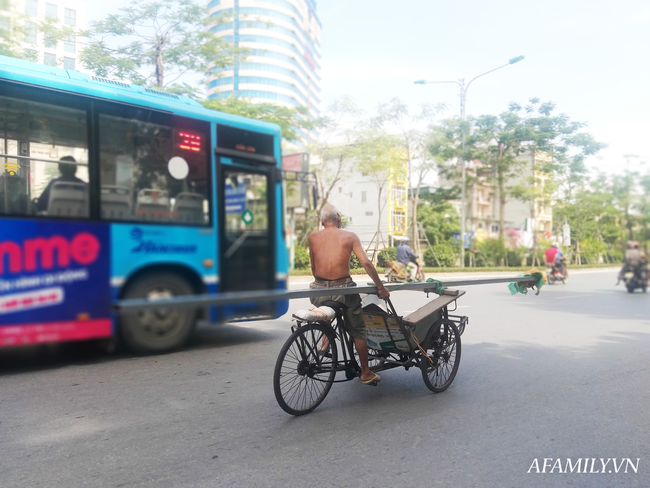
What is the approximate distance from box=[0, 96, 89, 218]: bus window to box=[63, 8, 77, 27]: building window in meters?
0.12

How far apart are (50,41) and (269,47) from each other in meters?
0.46

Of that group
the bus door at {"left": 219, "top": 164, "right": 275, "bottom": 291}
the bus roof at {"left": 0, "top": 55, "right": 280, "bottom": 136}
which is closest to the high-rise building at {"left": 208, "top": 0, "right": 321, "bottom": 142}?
the bus roof at {"left": 0, "top": 55, "right": 280, "bottom": 136}

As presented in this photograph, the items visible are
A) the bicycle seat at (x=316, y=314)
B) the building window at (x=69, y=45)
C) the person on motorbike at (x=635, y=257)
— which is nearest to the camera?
the building window at (x=69, y=45)

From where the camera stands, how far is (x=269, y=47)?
1.19 metres

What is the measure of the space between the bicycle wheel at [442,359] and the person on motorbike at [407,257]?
2024 millimetres

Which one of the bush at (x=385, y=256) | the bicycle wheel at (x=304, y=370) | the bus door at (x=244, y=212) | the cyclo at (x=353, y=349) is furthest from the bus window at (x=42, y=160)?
the bicycle wheel at (x=304, y=370)

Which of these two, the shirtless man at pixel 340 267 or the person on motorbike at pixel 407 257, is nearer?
the shirtless man at pixel 340 267

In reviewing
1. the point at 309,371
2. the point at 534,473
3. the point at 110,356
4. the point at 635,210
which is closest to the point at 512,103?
the point at 635,210

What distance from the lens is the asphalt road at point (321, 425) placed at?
2.67m

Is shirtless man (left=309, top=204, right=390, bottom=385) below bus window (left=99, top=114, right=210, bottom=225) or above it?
below

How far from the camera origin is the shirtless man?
172cm

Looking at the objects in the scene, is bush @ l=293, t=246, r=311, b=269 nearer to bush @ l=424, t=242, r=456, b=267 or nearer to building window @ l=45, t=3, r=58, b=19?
building window @ l=45, t=3, r=58, b=19

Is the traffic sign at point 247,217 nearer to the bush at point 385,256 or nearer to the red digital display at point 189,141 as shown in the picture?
the red digital display at point 189,141

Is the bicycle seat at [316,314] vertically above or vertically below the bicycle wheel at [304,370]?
above
